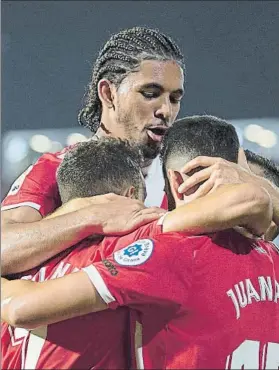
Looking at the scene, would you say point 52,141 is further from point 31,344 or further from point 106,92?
point 31,344

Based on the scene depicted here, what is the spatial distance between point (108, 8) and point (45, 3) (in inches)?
9.4

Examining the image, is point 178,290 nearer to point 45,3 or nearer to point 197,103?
point 197,103

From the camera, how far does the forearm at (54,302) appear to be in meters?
1.12

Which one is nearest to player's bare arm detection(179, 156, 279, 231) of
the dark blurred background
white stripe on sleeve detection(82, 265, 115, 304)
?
white stripe on sleeve detection(82, 265, 115, 304)

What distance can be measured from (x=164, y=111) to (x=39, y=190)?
376 millimetres

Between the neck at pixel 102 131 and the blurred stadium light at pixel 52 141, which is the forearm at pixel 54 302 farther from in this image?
the blurred stadium light at pixel 52 141

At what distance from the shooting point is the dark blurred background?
260 centimetres

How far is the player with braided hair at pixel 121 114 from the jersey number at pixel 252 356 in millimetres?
377

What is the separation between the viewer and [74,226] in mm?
1277

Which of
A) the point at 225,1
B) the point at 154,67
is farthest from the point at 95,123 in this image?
the point at 225,1

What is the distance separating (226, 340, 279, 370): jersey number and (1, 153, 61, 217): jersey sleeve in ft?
1.90

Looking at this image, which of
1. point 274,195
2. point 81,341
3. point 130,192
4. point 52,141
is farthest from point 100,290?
point 52,141

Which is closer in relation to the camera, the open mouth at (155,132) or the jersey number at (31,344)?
the jersey number at (31,344)

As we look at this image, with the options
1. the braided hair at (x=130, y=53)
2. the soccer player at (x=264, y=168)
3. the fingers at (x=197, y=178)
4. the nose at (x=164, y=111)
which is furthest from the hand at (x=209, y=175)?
the braided hair at (x=130, y=53)
